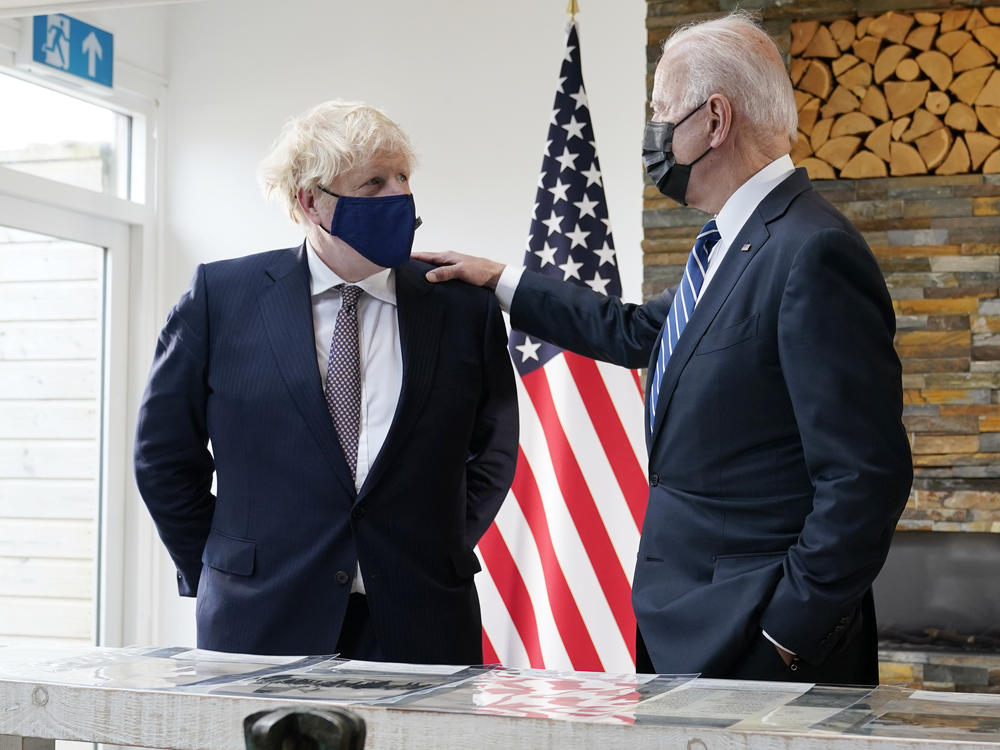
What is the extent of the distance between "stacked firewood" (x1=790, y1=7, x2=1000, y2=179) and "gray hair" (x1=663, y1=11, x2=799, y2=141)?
6.26ft

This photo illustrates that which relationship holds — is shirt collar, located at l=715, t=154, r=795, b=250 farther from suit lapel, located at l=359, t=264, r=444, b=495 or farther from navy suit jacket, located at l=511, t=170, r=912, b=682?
suit lapel, located at l=359, t=264, r=444, b=495

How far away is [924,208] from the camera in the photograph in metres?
3.50

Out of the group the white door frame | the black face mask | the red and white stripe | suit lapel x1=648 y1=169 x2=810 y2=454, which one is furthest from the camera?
the white door frame

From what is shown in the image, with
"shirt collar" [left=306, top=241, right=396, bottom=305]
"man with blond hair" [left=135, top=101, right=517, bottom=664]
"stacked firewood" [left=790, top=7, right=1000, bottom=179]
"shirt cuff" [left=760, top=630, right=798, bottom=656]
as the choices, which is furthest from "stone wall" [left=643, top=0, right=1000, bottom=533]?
"shirt cuff" [left=760, top=630, right=798, bottom=656]

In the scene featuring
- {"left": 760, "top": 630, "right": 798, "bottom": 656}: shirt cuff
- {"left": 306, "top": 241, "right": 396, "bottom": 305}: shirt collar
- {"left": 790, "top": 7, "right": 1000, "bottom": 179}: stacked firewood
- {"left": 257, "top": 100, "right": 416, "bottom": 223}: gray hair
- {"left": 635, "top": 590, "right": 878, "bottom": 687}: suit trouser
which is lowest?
{"left": 635, "top": 590, "right": 878, "bottom": 687}: suit trouser

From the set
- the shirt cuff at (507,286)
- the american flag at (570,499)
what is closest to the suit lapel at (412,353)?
the shirt cuff at (507,286)

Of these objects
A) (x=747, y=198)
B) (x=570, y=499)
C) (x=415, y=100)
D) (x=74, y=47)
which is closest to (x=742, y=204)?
(x=747, y=198)

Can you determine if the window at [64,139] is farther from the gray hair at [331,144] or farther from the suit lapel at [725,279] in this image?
the suit lapel at [725,279]

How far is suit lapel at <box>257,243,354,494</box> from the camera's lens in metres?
1.83

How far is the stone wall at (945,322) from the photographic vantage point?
3.47 m

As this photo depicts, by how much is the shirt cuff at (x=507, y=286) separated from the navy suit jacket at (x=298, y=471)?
105 mm

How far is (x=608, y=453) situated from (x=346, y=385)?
1334mm

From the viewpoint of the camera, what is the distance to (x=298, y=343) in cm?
188

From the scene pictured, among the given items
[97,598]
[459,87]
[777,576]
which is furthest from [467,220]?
[777,576]
